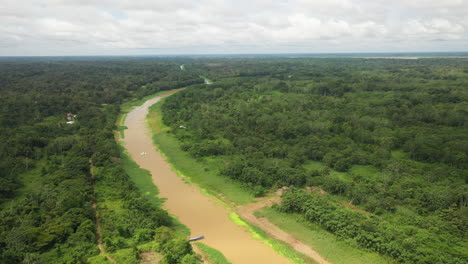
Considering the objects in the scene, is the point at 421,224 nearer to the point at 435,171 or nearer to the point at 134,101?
the point at 435,171

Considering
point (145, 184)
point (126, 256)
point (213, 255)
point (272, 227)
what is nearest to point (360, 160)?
point (272, 227)

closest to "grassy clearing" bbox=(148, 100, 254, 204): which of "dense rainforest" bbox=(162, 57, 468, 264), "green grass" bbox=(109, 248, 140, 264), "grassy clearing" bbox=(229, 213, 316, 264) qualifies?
"dense rainforest" bbox=(162, 57, 468, 264)

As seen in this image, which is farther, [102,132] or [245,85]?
[245,85]

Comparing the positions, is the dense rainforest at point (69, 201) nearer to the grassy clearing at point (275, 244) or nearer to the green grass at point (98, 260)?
the green grass at point (98, 260)

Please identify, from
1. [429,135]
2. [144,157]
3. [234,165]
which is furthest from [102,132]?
[429,135]

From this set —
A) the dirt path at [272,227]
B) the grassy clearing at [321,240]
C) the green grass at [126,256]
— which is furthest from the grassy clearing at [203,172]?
the green grass at [126,256]

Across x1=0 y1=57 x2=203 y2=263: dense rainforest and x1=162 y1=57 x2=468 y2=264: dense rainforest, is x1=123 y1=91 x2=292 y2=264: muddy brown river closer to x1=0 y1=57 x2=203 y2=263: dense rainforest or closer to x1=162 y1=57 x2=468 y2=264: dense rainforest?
x1=0 y1=57 x2=203 y2=263: dense rainforest
